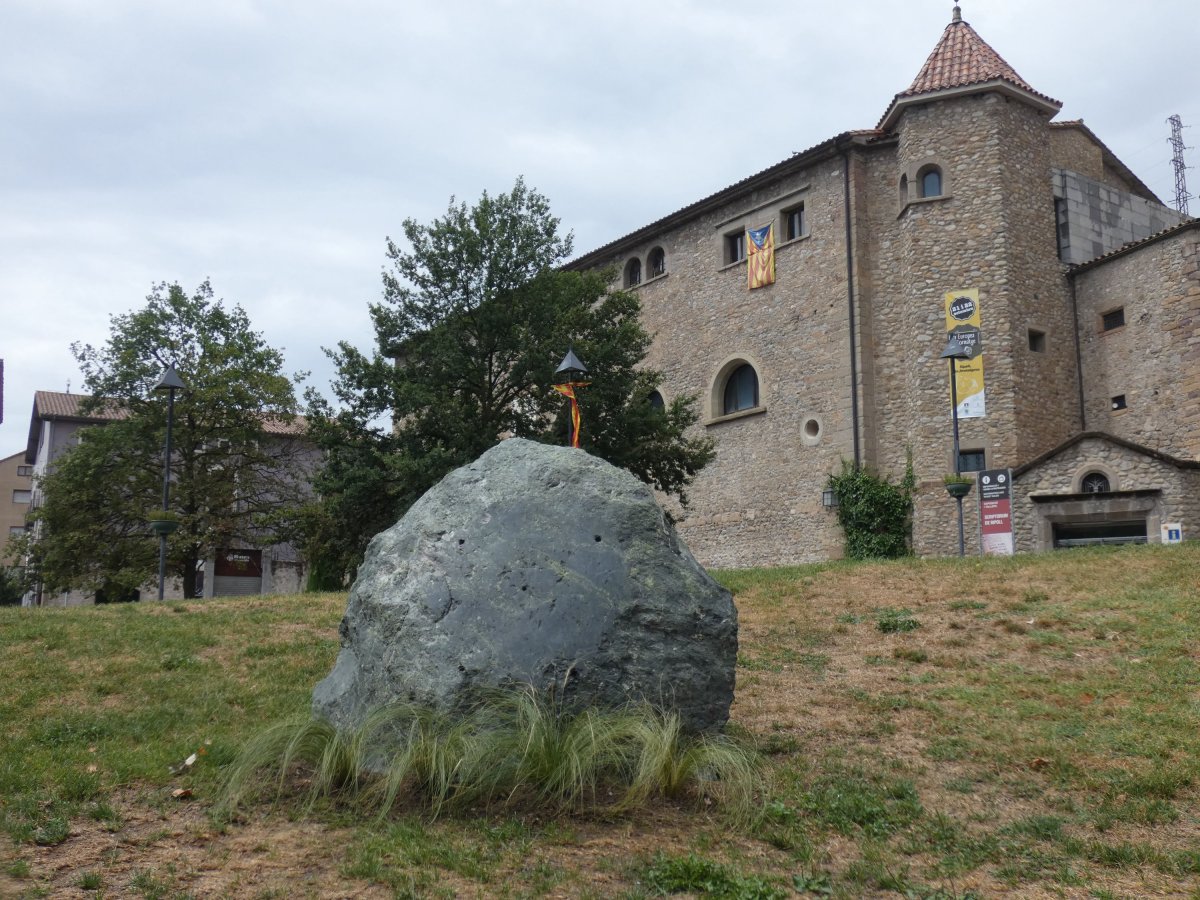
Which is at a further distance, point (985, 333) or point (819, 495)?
point (819, 495)

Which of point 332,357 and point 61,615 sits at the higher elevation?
point 332,357

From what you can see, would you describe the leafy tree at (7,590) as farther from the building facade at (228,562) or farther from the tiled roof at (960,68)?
the tiled roof at (960,68)

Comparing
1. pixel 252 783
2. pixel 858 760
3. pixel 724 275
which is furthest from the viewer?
pixel 724 275

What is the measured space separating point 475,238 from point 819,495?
1012cm

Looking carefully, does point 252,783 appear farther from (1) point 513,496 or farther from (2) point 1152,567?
(2) point 1152,567

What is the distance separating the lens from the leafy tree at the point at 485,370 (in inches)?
824

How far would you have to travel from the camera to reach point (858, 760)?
6.49 m

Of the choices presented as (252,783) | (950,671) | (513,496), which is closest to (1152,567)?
(950,671)

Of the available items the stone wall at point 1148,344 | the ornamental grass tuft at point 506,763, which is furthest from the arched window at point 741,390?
the ornamental grass tuft at point 506,763

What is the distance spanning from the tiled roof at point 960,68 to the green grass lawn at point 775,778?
15.2m

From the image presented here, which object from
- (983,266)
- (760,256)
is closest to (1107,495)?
(983,266)

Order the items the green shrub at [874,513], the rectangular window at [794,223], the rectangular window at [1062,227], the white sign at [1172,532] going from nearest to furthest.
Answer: the white sign at [1172,532] < the green shrub at [874,513] < the rectangular window at [1062,227] < the rectangular window at [794,223]

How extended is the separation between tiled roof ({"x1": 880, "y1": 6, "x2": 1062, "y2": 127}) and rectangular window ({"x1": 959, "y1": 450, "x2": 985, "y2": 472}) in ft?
27.0

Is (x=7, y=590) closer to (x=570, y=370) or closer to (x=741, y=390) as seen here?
(x=741, y=390)
